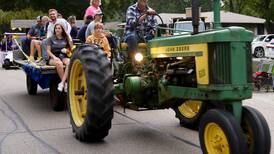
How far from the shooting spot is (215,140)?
5.10m

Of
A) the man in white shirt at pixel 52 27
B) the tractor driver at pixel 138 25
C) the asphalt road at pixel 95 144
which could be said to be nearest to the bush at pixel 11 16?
the man in white shirt at pixel 52 27

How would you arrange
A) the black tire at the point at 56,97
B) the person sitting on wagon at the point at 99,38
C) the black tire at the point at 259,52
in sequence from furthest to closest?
the black tire at the point at 259,52 → the black tire at the point at 56,97 → the person sitting on wagon at the point at 99,38

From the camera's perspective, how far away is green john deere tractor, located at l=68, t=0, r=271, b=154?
502 cm

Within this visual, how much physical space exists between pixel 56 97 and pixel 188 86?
13.2 ft

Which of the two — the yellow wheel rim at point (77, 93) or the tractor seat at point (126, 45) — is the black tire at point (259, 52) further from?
the yellow wheel rim at point (77, 93)

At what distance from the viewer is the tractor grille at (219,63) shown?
506 centimetres

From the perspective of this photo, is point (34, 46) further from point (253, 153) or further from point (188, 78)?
point (253, 153)

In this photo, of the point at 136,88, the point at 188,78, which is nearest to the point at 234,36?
the point at 188,78

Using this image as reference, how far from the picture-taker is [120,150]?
20.9 feet

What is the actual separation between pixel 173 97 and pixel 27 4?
1652 inches

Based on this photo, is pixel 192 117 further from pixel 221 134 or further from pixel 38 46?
pixel 38 46

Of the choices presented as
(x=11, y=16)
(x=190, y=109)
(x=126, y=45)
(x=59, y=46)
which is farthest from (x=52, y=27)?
(x=11, y=16)

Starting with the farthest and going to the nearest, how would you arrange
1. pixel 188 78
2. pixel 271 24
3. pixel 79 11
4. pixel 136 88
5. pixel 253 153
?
1. pixel 79 11
2. pixel 271 24
3. pixel 136 88
4. pixel 188 78
5. pixel 253 153

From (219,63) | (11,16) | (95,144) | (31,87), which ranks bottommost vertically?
(95,144)
